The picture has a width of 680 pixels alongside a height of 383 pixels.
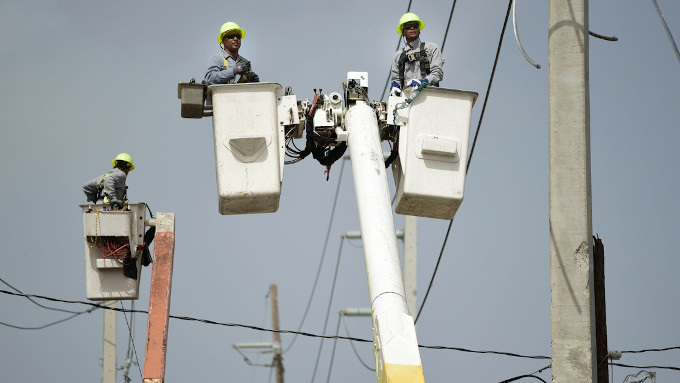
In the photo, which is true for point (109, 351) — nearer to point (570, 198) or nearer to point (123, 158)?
point (123, 158)

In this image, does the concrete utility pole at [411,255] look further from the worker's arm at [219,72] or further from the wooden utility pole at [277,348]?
the wooden utility pole at [277,348]

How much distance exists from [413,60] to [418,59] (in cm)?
7

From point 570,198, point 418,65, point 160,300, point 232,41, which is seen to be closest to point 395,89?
point 418,65

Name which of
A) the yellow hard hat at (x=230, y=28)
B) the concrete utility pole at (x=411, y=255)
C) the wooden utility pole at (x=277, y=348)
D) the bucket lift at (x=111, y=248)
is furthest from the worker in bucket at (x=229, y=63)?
the wooden utility pole at (x=277, y=348)

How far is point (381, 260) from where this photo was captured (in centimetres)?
1062

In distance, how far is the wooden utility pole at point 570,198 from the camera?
1055 centimetres

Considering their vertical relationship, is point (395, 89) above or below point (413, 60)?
below

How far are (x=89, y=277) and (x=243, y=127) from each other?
12.7 ft

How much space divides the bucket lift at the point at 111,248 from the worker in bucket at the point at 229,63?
2392 mm

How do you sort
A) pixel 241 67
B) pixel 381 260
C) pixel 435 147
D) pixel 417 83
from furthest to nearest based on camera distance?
pixel 241 67 < pixel 417 83 < pixel 435 147 < pixel 381 260

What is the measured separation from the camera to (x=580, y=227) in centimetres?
1078

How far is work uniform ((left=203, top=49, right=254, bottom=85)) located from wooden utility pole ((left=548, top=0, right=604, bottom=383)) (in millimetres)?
3760

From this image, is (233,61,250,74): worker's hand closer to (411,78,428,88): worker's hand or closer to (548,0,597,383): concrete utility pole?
(411,78,428,88): worker's hand

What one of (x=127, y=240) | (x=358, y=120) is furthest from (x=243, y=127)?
(x=127, y=240)
